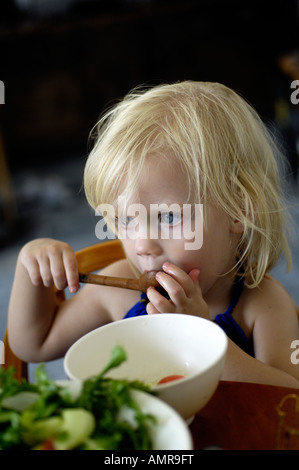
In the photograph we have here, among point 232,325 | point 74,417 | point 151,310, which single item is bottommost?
point 232,325

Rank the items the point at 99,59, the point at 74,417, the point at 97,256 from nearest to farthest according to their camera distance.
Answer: the point at 74,417 < the point at 97,256 < the point at 99,59

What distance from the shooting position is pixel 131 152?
2.92 ft

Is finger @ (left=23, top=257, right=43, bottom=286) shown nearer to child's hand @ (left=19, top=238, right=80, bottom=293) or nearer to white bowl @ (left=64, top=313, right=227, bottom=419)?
child's hand @ (left=19, top=238, right=80, bottom=293)

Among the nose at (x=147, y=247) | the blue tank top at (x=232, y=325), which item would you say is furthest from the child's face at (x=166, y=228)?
the blue tank top at (x=232, y=325)

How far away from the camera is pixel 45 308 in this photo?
101 cm

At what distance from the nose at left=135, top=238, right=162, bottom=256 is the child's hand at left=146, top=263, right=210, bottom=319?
4cm

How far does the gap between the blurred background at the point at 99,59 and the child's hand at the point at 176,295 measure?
282 centimetres

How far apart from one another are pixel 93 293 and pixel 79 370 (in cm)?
47

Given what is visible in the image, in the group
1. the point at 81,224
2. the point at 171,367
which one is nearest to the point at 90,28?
the point at 81,224

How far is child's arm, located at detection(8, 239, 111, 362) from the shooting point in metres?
0.90

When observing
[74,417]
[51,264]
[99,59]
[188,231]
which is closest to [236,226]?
[188,231]

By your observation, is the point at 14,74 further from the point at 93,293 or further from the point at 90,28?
the point at 93,293

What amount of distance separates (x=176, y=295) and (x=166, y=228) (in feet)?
0.45

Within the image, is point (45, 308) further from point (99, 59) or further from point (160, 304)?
point (99, 59)
